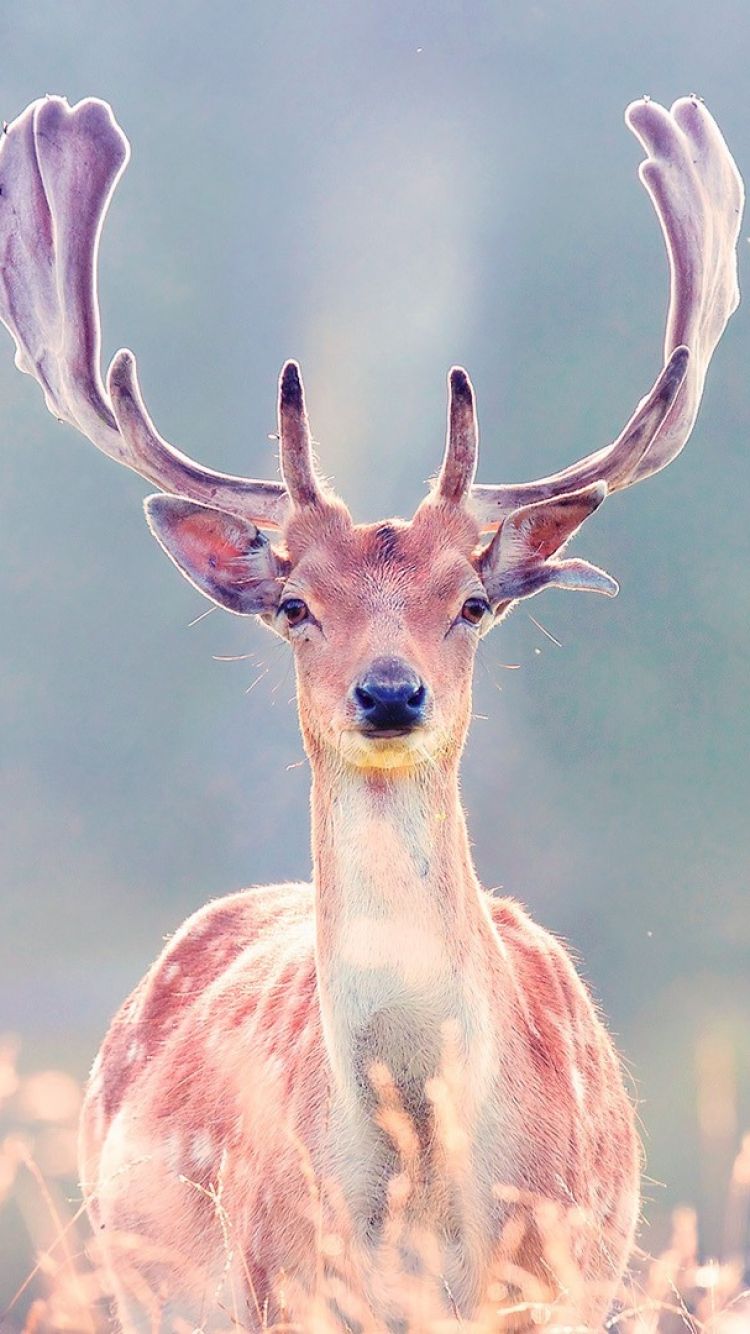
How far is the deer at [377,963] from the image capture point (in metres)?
3.31

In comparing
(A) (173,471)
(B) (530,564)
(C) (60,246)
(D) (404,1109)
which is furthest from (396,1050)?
(C) (60,246)

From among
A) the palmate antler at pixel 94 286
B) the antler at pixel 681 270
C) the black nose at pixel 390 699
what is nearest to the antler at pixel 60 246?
the palmate antler at pixel 94 286

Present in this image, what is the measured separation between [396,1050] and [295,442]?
1577 millimetres

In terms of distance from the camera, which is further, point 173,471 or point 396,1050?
point 173,471

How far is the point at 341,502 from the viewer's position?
3988mm

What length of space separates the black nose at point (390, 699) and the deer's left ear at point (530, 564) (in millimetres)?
640

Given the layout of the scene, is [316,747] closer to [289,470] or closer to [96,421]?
[289,470]

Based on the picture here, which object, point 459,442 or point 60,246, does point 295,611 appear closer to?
point 459,442

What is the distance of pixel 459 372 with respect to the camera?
370 cm

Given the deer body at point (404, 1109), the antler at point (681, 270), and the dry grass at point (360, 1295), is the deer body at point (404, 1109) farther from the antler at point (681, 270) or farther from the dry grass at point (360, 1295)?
the antler at point (681, 270)

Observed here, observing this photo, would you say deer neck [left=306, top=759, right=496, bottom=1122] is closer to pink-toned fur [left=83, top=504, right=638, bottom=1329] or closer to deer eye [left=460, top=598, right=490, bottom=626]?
pink-toned fur [left=83, top=504, right=638, bottom=1329]

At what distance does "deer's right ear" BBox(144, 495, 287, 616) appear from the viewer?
3865 millimetres

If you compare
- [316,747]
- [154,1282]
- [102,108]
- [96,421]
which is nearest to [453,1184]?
[316,747]

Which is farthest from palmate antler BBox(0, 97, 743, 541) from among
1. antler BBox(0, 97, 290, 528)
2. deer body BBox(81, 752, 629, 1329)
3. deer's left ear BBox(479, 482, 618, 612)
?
deer body BBox(81, 752, 629, 1329)
